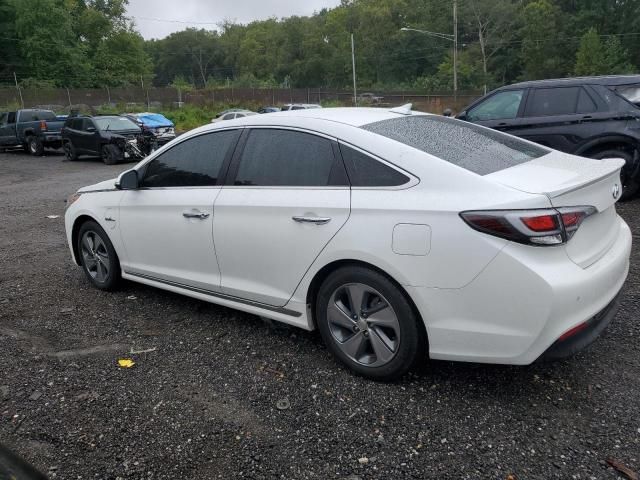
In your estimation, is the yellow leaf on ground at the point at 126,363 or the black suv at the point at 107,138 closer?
the yellow leaf on ground at the point at 126,363

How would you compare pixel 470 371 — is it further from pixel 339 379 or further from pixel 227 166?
pixel 227 166

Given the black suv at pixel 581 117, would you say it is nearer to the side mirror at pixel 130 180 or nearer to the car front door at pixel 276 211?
the car front door at pixel 276 211

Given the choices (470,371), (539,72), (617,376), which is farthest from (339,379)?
(539,72)

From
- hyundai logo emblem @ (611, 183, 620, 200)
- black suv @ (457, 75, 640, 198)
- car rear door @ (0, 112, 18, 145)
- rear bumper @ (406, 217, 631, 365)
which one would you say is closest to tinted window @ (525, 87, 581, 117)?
black suv @ (457, 75, 640, 198)

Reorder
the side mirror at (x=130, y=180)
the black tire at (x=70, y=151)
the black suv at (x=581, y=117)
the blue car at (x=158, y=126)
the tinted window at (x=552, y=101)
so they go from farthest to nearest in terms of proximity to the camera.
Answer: the blue car at (x=158, y=126), the black tire at (x=70, y=151), the tinted window at (x=552, y=101), the black suv at (x=581, y=117), the side mirror at (x=130, y=180)

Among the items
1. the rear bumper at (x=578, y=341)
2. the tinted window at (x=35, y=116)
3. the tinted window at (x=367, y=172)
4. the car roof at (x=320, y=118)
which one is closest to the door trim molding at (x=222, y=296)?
the tinted window at (x=367, y=172)

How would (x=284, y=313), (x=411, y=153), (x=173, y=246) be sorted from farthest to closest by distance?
1. (x=173, y=246)
2. (x=284, y=313)
3. (x=411, y=153)

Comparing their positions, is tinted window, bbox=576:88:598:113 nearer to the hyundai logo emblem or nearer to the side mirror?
the hyundai logo emblem

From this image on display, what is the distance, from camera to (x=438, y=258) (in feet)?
9.02

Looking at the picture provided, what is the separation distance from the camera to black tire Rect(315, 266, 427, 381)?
2934mm

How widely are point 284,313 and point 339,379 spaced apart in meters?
0.56

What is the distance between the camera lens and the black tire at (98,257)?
4.79 metres

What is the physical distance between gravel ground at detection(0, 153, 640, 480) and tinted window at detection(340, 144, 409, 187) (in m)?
1.17

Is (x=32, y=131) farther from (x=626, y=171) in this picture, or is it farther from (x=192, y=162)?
(x=626, y=171)
